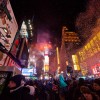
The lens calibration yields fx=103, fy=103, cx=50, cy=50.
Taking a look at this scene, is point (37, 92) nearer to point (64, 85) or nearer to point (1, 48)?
point (64, 85)

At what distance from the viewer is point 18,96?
246 cm

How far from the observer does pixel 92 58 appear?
34844 mm

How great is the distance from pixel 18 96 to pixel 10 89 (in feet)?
0.85

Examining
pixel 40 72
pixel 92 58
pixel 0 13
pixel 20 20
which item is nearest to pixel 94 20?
pixel 92 58

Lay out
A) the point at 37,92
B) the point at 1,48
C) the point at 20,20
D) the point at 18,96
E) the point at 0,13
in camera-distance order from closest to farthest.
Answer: the point at 18,96 → the point at 37,92 → the point at 0,13 → the point at 1,48 → the point at 20,20

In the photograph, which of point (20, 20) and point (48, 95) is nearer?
point (48, 95)

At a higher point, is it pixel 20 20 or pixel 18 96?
pixel 20 20

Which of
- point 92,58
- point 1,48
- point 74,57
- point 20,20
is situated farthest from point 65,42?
point 1,48

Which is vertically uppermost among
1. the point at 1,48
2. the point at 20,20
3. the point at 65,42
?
the point at 65,42

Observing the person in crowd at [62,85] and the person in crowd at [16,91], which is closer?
the person in crowd at [16,91]

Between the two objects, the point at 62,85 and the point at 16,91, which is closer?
the point at 16,91

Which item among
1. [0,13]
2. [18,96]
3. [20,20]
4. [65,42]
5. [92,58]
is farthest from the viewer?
[65,42]

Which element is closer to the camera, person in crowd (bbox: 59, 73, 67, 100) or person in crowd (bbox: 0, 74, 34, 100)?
person in crowd (bbox: 0, 74, 34, 100)

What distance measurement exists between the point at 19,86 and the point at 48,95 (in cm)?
634
